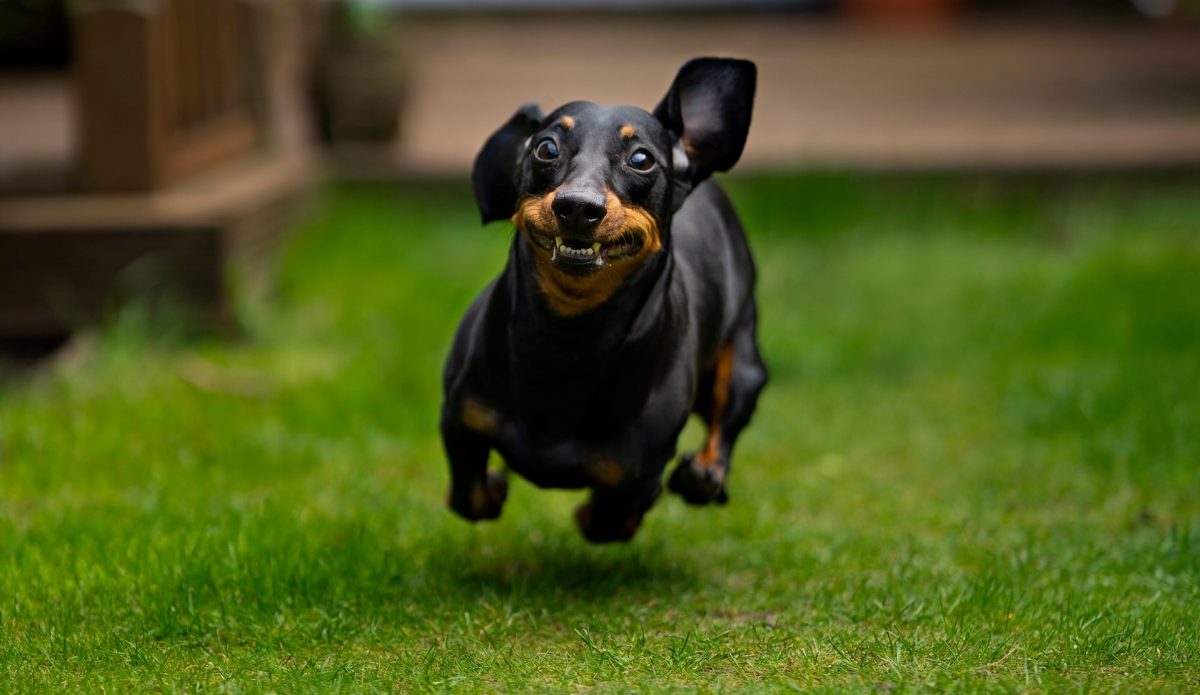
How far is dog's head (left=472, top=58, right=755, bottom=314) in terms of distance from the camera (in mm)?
3266

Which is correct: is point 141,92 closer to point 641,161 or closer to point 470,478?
point 470,478

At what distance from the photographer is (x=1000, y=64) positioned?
1273 cm

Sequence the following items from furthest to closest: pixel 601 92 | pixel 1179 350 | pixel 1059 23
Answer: pixel 1059 23
pixel 601 92
pixel 1179 350

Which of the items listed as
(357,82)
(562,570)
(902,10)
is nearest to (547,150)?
(562,570)

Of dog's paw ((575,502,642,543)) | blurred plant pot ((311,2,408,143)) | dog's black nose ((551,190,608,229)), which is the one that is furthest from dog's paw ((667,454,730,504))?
blurred plant pot ((311,2,408,143))

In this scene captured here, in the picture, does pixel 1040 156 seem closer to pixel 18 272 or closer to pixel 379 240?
pixel 379 240

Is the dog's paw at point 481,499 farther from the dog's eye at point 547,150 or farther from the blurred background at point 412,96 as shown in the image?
the blurred background at point 412,96

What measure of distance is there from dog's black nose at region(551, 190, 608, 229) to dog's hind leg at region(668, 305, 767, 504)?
733 mm

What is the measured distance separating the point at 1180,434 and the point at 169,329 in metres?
3.58

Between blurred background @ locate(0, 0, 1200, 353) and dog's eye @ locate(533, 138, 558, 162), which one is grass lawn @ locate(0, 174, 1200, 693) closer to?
blurred background @ locate(0, 0, 1200, 353)

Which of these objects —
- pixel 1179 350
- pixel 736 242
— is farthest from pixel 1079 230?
pixel 736 242

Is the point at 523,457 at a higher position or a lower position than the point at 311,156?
higher

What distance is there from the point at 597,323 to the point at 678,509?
4.17ft

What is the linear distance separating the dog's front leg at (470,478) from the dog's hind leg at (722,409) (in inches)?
15.7
